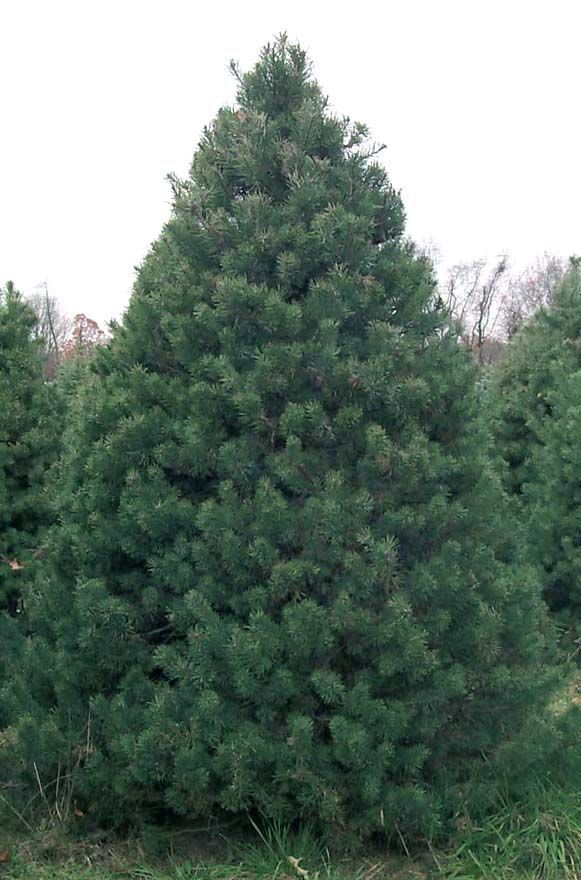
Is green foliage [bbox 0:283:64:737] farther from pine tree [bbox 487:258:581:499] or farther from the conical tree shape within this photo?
pine tree [bbox 487:258:581:499]

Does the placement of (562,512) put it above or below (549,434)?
below

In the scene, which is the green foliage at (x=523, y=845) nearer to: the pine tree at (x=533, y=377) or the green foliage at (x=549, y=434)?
the green foliage at (x=549, y=434)

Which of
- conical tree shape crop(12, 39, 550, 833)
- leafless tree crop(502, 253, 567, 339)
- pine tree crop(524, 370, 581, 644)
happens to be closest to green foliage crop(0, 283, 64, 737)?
conical tree shape crop(12, 39, 550, 833)

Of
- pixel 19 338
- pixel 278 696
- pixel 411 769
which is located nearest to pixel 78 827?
pixel 278 696

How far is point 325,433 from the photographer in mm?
3227

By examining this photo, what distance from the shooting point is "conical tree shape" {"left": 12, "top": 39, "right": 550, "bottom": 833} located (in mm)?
2984

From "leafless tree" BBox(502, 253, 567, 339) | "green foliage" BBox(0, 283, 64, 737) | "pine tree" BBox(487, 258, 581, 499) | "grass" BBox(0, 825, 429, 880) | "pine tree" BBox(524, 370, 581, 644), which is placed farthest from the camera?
"leafless tree" BBox(502, 253, 567, 339)

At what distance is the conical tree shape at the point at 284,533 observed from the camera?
9.79 feet

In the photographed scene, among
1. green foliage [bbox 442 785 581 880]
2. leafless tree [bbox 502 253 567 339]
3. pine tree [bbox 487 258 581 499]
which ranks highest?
leafless tree [bbox 502 253 567 339]

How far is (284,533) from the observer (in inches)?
121

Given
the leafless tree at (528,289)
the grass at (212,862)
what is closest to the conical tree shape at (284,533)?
the grass at (212,862)

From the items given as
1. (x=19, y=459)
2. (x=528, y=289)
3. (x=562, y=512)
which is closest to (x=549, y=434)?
(x=562, y=512)

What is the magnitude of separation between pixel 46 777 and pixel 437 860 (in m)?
1.47

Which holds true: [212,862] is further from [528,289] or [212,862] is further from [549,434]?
[528,289]
